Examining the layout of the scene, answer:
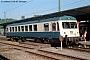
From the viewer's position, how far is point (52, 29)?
67.1 ft

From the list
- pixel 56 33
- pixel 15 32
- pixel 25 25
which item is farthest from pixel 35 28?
pixel 15 32

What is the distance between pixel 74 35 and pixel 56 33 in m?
1.88

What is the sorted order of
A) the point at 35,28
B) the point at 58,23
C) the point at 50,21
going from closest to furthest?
the point at 58,23
the point at 50,21
the point at 35,28

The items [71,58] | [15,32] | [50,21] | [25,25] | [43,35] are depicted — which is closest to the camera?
[71,58]

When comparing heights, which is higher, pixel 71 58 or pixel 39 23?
pixel 39 23

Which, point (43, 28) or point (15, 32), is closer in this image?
point (43, 28)

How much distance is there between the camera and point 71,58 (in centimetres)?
1245

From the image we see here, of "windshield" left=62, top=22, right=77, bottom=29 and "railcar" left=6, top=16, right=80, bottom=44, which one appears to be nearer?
"railcar" left=6, top=16, right=80, bottom=44

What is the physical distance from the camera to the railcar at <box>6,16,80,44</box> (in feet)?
64.1

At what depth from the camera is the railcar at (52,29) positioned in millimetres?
19547

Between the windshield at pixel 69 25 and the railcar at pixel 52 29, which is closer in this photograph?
the railcar at pixel 52 29

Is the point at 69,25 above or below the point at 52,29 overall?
above

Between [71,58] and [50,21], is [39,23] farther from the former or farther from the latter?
[71,58]

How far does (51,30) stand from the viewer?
20.6m
